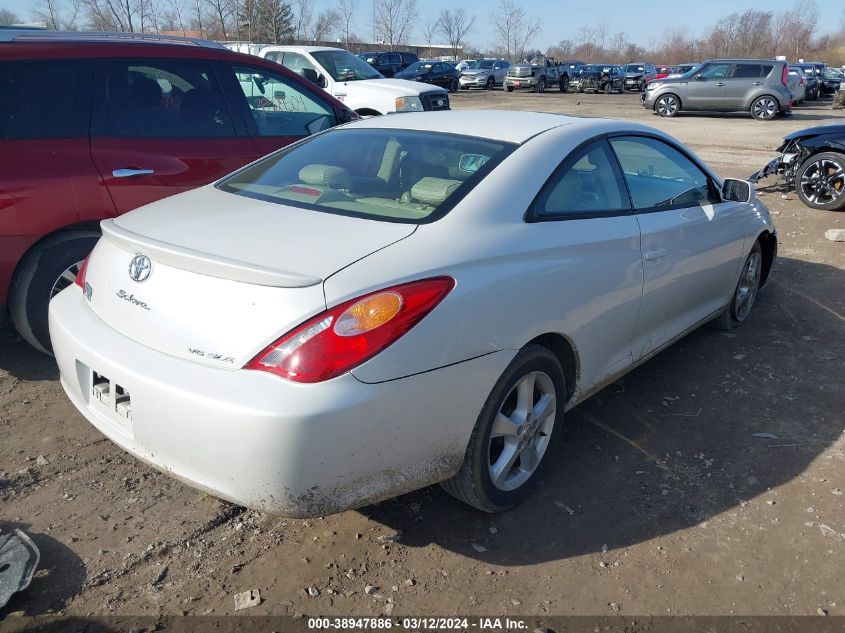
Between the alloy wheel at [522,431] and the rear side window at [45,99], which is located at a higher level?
the rear side window at [45,99]

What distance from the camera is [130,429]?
8.35ft

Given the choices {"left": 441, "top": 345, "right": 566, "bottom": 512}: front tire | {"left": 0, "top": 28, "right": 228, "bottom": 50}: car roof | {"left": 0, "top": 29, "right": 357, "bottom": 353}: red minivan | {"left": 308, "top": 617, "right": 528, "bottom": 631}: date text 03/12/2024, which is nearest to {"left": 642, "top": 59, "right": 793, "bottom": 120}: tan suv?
{"left": 0, "top": 29, "right": 357, "bottom": 353}: red minivan

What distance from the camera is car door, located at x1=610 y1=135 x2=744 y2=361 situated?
3664 millimetres

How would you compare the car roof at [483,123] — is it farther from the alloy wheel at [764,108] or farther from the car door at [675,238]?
the alloy wheel at [764,108]

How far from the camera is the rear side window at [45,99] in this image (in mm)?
4004

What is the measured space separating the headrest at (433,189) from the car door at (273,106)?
2433mm

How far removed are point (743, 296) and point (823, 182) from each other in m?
5.09

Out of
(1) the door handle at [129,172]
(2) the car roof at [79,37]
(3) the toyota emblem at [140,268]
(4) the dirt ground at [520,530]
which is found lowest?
(4) the dirt ground at [520,530]

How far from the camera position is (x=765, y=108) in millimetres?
21578

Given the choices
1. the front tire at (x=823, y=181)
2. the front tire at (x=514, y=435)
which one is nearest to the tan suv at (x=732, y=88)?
the front tire at (x=823, y=181)

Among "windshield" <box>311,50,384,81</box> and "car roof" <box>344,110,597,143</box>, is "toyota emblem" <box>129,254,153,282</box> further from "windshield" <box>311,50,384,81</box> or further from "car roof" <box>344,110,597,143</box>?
"windshield" <box>311,50,384,81</box>

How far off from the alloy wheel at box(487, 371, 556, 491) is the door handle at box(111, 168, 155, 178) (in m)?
2.81

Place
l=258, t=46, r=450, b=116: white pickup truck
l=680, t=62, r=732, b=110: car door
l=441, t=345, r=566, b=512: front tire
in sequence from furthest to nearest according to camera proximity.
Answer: l=680, t=62, r=732, b=110: car door, l=258, t=46, r=450, b=116: white pickup truck, l=441, t=345, r=566, b=512: front tire

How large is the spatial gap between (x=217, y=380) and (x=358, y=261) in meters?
0.60
